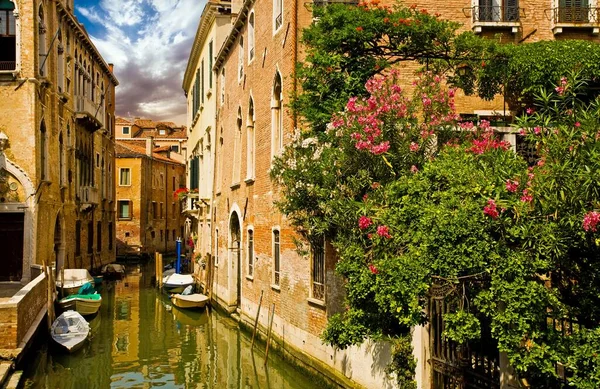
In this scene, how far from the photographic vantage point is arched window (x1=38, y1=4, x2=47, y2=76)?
17.8m

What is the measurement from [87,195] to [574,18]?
19465mm

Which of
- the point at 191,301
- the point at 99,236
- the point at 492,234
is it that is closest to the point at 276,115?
the point at 191,301

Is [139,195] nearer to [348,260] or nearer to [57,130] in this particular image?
[57,130]

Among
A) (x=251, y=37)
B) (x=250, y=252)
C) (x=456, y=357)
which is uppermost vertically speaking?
(x=251, y=37)

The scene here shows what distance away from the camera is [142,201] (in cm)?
4131

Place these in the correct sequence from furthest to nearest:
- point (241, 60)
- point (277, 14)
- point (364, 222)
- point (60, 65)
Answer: point (60, 65) → point (241, 60) → point (277, 14) → point (364, 222)

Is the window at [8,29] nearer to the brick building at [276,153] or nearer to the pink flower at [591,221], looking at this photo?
the brick building at [276,153]

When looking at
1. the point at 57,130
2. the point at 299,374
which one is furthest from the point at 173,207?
the point at 299,374

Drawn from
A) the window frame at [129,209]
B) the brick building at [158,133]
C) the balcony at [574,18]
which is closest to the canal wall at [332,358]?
the balcony at [574,18]

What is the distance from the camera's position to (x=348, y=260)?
6.81m

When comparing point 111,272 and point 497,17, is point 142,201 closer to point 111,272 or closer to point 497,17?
point 111,272

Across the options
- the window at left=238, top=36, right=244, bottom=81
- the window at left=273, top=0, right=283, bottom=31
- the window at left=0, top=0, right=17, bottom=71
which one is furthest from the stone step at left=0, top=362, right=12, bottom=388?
the window at left=0, top=0, right=17, bottom=71

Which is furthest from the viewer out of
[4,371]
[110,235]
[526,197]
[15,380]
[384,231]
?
[110,235]

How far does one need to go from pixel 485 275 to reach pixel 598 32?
834cm
